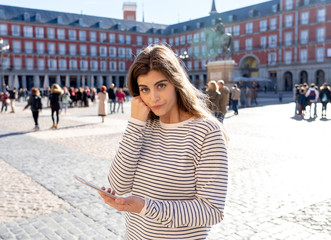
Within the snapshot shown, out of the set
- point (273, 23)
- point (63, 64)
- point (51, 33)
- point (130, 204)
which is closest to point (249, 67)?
point (273, 23)

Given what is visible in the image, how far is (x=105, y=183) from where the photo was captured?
5320 mm

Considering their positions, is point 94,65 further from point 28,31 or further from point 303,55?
point 303,55

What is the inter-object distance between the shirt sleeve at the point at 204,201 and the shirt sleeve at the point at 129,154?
24cm

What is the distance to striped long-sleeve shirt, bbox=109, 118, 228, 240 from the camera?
1.38 meters

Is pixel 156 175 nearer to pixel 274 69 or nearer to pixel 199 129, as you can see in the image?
pixel 199 129

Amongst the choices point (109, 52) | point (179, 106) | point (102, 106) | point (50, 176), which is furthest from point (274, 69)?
point (179, 106)

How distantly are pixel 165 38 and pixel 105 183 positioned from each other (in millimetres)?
62387

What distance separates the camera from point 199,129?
1458 mm

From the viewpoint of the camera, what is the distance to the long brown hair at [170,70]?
4.83ft

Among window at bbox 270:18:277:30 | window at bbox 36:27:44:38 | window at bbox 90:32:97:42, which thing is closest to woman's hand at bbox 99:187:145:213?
window at bbox 270:18:277:30

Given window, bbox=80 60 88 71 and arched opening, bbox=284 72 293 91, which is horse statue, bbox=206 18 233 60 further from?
window, bbox=80 60 88 71

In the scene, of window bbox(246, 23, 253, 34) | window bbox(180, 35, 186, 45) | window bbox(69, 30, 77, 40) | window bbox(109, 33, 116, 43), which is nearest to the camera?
window bbox(246, 23, 253, 34)

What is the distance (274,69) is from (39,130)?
1628 inches

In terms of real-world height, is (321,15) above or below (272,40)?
above
